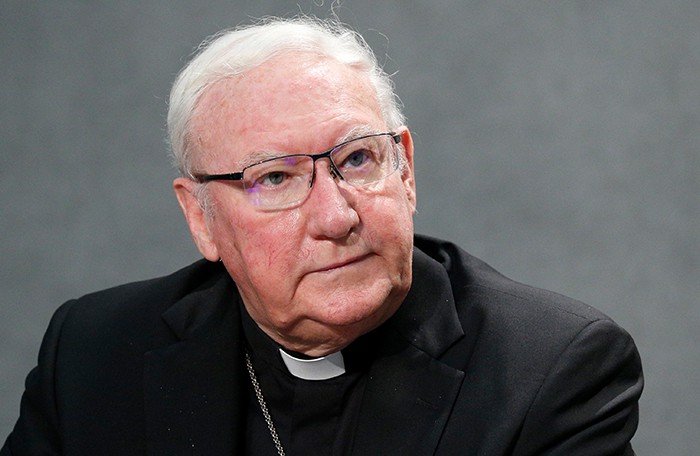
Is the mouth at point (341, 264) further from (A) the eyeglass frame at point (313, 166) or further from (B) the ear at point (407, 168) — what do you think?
(B) the ear at point (407, 168)

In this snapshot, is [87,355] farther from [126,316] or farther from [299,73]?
[299,73]

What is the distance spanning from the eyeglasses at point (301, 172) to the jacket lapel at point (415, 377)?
1.17ft

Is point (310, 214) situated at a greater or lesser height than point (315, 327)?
greater

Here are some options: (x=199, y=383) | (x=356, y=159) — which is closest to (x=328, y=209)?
(x=356, y=159)

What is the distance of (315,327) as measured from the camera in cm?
259

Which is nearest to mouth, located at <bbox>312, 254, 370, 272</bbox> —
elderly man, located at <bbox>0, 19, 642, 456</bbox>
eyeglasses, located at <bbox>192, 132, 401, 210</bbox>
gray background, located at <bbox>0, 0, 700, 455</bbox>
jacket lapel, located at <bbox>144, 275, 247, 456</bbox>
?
elderly man, located at <bbox>0, 19, 642, 456</bbox>

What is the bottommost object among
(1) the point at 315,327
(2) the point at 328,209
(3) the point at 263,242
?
(1) the point at 315,327

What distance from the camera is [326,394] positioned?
280cm

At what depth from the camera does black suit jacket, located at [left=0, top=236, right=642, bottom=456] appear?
8.32 feet

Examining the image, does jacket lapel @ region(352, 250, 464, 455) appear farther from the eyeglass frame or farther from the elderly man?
the eyeglass frame

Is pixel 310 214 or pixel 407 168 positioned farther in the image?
pixel 407 168

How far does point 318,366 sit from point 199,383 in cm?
28

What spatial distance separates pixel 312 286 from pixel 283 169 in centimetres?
24

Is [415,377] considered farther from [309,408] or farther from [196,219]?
[196,219]
